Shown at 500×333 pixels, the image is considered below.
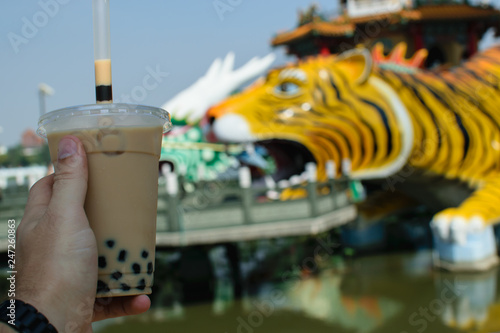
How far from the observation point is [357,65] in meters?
5.52

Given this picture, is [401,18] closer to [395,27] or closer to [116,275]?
[395,27]

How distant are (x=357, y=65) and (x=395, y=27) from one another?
635cm

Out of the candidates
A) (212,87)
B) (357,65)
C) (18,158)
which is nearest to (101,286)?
(357,65)

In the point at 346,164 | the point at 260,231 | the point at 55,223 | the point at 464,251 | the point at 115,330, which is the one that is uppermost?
the point at 55,223

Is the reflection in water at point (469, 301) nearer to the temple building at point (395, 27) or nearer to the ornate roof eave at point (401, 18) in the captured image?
the ornate roof eave at point (401, 18)

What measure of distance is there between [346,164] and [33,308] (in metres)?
5.00

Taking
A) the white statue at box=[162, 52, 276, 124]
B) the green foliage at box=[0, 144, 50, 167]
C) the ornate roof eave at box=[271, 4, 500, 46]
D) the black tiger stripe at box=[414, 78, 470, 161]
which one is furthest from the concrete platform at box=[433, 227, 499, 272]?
the green foliage at box=[0, 144, 50, 167]

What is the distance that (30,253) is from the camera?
786 millimetres

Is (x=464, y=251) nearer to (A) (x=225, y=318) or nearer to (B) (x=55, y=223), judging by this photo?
(A) (x=225, y=318)

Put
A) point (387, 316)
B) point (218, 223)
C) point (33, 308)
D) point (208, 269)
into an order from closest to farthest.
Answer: point (33, 308) → point (387, 316) → point (218, 223) → point (208, 269)

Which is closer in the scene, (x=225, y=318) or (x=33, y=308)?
(x=33, y=308)

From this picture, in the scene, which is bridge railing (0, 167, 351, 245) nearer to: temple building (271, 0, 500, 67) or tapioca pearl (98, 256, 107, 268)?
tapioca pearl (98, 256, 107, 268)

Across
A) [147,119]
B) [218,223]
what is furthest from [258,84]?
[147,119]

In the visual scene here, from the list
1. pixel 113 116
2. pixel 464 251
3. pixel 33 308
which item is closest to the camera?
pixel 33 308
